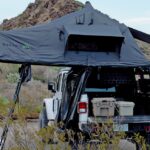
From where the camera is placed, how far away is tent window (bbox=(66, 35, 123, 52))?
1095 centimetres

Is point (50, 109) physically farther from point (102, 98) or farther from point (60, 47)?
point (102, 98)

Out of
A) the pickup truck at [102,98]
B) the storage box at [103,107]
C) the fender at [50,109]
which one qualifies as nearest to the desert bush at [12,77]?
the fender at [50,109]

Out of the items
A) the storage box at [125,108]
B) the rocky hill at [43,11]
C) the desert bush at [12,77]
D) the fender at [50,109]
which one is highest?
the rocky hill at [43,11]

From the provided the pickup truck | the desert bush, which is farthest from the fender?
the desert bush

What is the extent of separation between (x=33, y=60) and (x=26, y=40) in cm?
81

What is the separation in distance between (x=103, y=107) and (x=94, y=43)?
159cm

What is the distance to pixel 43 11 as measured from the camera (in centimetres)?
5591

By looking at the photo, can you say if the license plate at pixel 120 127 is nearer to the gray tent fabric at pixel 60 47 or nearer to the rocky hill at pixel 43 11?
the gray tent fabric at pixel 60 47

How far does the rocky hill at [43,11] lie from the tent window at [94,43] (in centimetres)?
4244

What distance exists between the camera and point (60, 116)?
11.9 meters

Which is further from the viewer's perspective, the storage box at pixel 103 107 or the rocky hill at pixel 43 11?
the rocky hill at pixel 43 11

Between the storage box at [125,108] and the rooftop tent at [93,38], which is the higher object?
the rooftop tent at [93,38]

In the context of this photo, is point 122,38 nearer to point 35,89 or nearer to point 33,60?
point 33,60

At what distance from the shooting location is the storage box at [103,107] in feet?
33.8
